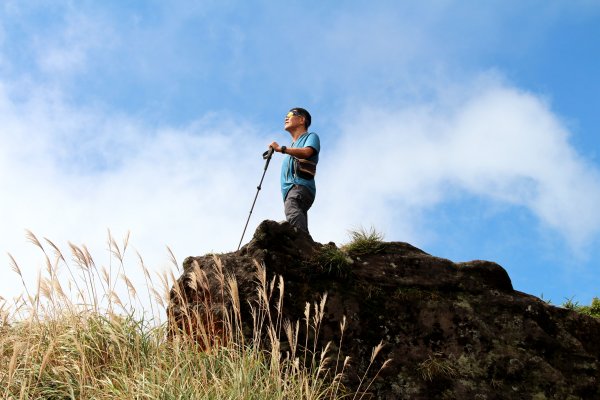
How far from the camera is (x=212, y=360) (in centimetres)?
489

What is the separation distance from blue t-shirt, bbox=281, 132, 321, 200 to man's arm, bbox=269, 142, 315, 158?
0.20 feet

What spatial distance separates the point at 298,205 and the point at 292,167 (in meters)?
0.53

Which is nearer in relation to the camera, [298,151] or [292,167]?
[298,151]

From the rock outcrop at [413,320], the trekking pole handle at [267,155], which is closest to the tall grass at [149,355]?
the rock outcrop at [413,320]

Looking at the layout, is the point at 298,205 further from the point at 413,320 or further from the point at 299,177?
the point at 413,320

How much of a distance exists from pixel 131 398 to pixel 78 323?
4.29ft

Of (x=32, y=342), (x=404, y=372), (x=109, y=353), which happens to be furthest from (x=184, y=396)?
(x=404, y=372)

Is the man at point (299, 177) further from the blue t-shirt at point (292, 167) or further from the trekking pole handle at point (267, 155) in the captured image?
the trekking pole handle at point (267, 155)

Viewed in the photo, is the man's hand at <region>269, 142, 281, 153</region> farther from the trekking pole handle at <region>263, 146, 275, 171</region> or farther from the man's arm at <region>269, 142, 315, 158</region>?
the trekking pole handle at <region>263, 146, 275, 171</region>

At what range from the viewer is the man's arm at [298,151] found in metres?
7.44

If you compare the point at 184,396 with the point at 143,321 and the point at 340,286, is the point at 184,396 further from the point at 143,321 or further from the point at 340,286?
the point at 340,286

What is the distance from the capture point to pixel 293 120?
26.8 feet

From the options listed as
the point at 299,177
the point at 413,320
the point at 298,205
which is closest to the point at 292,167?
the point at 299,177

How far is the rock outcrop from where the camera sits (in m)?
5.58
